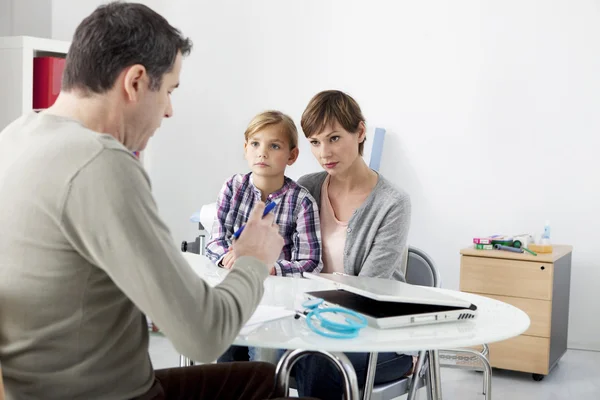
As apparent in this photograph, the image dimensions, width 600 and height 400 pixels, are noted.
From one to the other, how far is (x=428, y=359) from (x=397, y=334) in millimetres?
514

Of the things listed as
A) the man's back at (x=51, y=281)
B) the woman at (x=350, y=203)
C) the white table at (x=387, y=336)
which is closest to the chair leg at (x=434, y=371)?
the woman at (x=350, y=203)

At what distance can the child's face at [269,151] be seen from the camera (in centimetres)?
233

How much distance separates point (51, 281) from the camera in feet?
3.52

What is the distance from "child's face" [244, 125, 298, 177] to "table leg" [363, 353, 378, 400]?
74cm

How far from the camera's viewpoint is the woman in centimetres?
213

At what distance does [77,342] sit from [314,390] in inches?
38.9

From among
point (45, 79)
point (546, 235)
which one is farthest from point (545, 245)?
point (45, 79)

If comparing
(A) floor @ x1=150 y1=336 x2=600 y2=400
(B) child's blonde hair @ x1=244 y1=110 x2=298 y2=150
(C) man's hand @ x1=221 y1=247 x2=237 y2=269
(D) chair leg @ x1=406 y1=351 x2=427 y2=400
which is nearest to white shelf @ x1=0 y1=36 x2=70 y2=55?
(B) child's blonde hair @ x1=244 y1=110 x2=298 y2=150

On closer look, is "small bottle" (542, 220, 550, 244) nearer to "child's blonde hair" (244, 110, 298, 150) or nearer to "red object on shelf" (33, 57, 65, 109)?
"child's blonde hair" (244, 110, 298, 150)

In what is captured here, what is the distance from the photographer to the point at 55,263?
107 centimetres

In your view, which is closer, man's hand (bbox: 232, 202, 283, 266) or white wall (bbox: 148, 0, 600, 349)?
man's hand (bbox: 232, 202, 283, 266)

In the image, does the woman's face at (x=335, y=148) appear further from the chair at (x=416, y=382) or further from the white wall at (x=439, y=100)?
the white wall at (x=439, y=100)

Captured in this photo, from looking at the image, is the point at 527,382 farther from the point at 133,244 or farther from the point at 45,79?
the point at 133,244

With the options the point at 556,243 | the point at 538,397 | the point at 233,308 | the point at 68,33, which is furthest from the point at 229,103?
the point at 233,308
